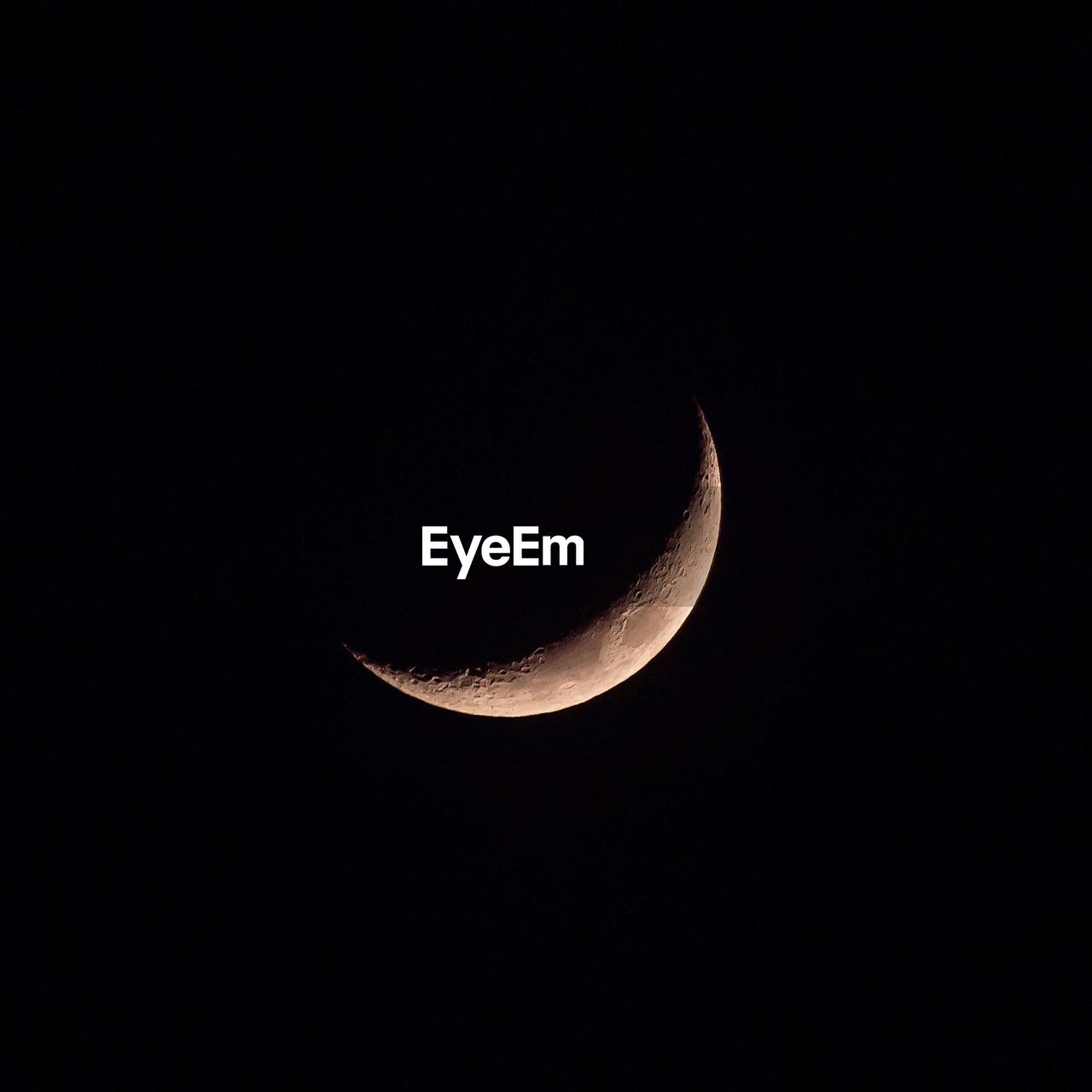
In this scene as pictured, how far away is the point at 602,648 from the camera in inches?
108

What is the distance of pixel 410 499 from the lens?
94.8 inches

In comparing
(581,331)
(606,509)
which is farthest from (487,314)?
(606,509)

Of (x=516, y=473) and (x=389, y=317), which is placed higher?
(x=389, y=317)

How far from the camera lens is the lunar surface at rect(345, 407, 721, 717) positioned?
267cm

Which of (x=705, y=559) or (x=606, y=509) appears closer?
(x=606, y=509)

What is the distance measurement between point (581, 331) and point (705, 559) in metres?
1.14

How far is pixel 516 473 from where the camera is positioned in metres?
2.40

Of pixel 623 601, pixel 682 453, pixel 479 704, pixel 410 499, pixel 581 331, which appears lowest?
pixel 479 704

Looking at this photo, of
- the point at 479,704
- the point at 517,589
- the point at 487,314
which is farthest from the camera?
the point at 479,704

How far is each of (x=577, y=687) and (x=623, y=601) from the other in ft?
1.57

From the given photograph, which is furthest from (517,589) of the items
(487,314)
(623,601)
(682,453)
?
(487,314)

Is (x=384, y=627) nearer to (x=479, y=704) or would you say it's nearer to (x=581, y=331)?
(x=479, y=704)

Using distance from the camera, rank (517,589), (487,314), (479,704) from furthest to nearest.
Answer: (479,704)
(517,589)
(487,314)

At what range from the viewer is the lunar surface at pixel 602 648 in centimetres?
267
